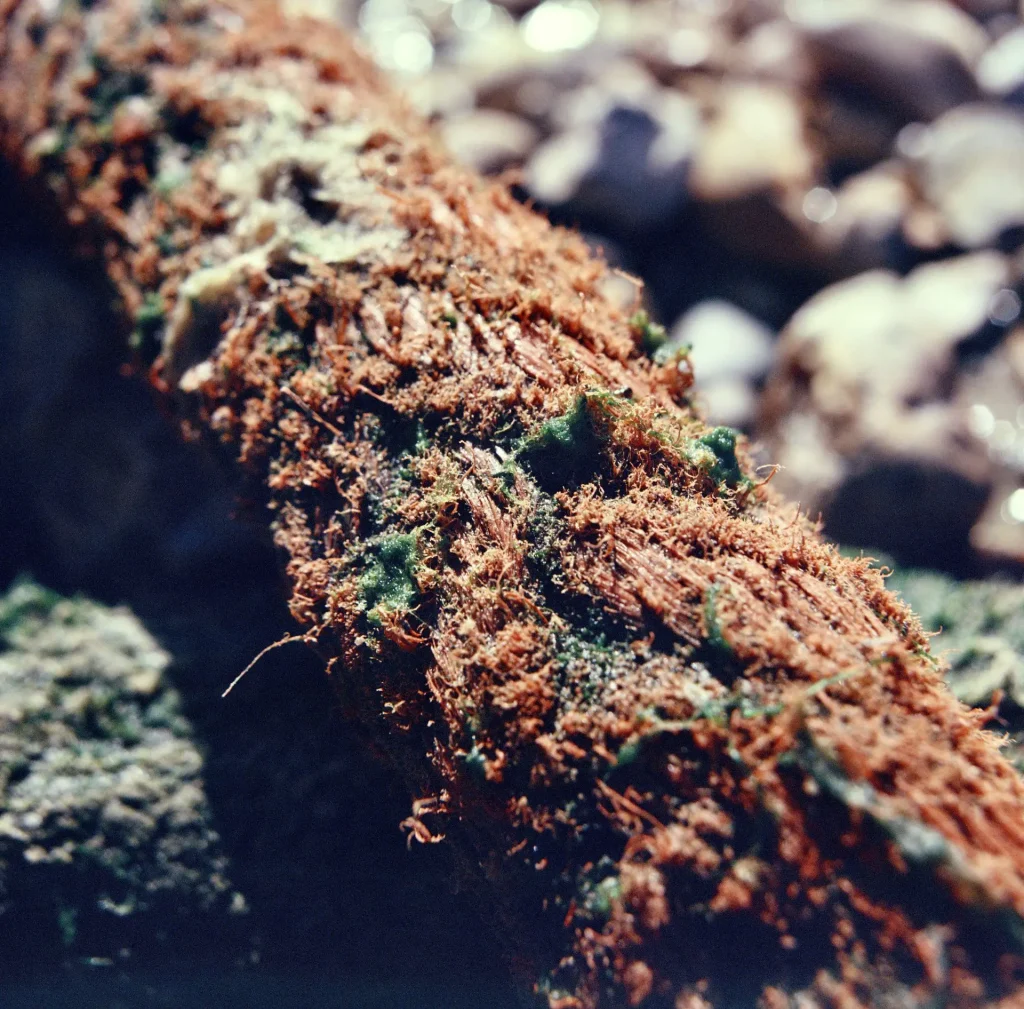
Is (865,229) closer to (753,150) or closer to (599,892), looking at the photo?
(753,150)

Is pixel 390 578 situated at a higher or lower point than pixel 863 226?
lower

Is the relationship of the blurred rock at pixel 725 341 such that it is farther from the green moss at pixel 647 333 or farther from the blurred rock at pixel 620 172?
the green moss at pixel 647 333

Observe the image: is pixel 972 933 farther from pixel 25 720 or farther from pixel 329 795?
pixel 25 720

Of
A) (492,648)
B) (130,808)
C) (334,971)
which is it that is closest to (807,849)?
(492,648)

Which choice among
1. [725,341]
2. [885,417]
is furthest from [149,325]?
[885,417]

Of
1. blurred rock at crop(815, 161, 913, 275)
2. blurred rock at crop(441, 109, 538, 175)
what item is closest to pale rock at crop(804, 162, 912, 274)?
blurred rock at crop(815, 161, 913, 275)
